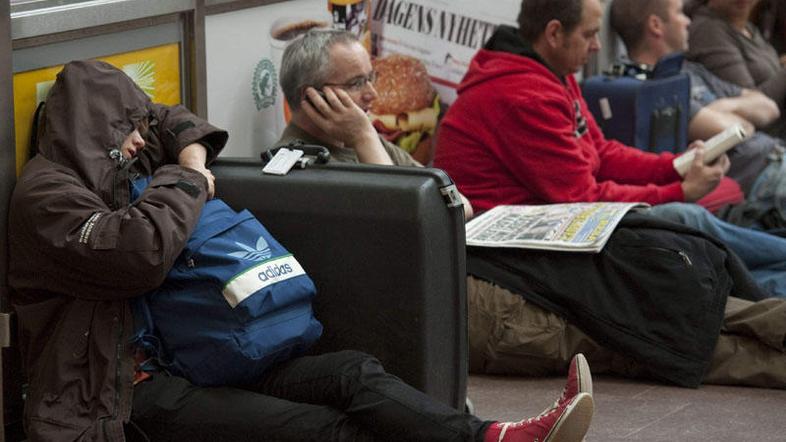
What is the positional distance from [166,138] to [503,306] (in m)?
1.22

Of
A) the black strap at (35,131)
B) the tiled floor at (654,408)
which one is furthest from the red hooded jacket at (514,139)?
the black strap at (35,131)

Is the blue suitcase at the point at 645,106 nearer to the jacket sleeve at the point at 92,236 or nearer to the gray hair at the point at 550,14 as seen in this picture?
the gray hair at the point at 550,14

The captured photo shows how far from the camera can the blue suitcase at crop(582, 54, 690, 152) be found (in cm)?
596

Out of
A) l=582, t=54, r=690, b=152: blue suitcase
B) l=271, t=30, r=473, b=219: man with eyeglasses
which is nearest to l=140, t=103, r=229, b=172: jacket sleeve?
l=271, t=30, r=473, b=219: man with eyeglasses

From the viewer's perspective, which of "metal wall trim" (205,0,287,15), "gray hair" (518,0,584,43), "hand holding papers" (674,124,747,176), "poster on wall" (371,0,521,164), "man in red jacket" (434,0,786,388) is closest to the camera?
"metal wall trim" (205,0,287,15)

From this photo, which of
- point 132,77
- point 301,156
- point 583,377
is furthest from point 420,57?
point 583,377

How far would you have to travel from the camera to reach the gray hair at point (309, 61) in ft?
12.5

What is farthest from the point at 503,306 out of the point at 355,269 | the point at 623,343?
the point at 355,269

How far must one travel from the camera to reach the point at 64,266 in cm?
297

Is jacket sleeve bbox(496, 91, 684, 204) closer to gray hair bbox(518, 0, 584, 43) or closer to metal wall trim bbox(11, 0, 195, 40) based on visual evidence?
gray hair bbox(518, 0, 584, 43)

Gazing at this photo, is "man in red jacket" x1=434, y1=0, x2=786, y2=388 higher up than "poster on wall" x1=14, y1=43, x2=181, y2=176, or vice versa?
"poster on wall" x1=14, y1=43, x2=181, y2=176

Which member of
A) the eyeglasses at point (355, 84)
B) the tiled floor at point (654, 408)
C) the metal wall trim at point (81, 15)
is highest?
the metal wall trim at point (81, 15)

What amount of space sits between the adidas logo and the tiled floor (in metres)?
1.07

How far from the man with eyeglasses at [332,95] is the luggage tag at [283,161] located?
0.38 meters
